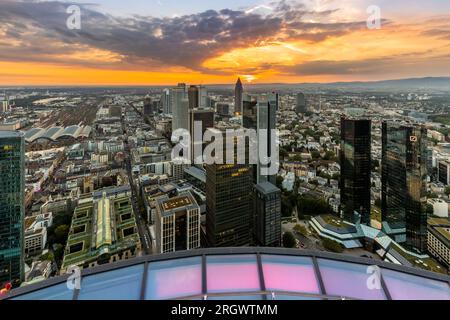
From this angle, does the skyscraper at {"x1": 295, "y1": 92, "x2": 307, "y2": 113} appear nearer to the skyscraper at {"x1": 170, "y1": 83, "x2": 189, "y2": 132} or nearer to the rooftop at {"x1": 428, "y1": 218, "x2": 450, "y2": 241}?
the skyscraper at {"x1": 170, "y1": 83, "x2": 189, "y2": 132}

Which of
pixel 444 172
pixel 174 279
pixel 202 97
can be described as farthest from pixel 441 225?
pixel 202 97

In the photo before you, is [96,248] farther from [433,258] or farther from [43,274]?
[433,258]

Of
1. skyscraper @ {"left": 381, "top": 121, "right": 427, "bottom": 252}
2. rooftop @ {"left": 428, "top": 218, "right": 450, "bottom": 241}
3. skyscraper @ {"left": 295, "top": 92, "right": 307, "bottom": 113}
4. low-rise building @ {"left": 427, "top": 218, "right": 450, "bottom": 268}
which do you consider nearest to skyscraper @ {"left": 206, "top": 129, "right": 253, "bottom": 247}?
skyscraper @ {"left": 381, "top": 121, "right": 427, "bottom": 252}

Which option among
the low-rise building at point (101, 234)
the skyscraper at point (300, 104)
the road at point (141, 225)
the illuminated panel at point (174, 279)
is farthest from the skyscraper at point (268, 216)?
the skyscraper at point (300, 104)

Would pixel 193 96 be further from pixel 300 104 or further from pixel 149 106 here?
pixel 300 104

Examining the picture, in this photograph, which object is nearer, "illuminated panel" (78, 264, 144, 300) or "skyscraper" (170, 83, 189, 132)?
"illuminated panel" (78, 264, 144, 300)
